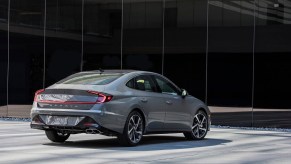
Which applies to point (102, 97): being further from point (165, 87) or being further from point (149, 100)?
point (165, 87)

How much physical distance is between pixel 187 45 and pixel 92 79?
27.5ft

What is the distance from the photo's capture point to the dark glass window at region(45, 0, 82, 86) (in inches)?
869

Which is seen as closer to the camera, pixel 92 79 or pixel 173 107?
pixel 92 79

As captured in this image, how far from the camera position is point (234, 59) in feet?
64.0

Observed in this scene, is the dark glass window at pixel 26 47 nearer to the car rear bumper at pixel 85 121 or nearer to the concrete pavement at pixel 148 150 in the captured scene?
the concrete pavement at pixel 148 150

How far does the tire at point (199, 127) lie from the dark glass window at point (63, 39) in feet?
29.0

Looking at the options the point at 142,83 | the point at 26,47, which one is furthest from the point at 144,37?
the point at 142,83

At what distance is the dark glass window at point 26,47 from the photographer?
22.1m

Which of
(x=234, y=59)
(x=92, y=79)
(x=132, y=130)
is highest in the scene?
(x=234, y=59)

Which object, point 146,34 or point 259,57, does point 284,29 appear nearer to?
point 259,57

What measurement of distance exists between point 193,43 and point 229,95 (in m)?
2.12

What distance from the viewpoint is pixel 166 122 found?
511 inches

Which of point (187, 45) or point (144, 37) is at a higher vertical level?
point (144, 37)

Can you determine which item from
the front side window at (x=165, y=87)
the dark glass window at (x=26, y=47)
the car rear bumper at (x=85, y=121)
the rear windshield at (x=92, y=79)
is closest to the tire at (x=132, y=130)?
the car rear bumper at (x=85, y=121)
